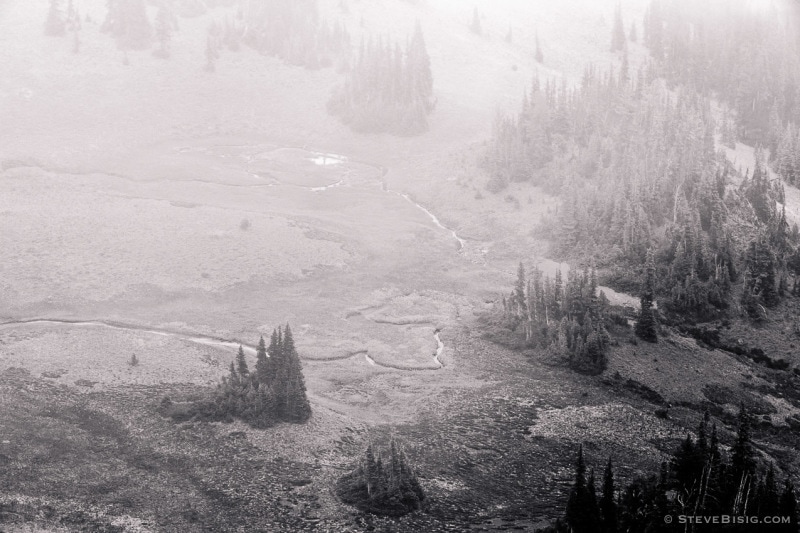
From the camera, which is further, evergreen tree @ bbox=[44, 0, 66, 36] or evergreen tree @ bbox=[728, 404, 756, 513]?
evergreen tree @ bbox=[44, 0, 66, 36]

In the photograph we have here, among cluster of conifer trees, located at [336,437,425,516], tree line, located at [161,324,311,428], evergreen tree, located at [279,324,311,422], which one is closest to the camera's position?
cluster of conifer trees, located at [336,437,425,516]

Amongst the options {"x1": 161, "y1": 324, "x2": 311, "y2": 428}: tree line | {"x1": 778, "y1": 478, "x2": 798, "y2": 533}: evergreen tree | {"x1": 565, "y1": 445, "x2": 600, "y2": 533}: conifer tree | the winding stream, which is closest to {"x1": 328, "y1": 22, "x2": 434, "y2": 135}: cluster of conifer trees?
the winding stream

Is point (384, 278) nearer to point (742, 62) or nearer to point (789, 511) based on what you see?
point (789, 511)

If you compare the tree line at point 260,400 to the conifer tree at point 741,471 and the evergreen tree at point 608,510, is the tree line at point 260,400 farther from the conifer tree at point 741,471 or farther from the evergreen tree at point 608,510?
the conifer tree at point 741,471

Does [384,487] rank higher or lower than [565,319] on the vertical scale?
higher

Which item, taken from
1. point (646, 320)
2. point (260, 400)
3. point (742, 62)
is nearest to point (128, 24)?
point (742, 62)

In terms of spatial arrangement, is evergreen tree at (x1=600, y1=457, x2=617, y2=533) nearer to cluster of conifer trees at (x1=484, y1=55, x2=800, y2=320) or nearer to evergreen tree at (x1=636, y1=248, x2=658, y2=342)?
evergreen tree at (x1=636, y1=248, x2=658, y2=342)
